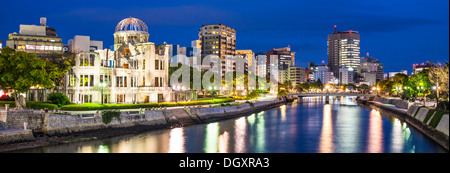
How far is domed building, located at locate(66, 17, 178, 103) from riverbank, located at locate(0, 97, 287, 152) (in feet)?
38.7

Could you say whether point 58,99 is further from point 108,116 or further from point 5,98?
point 108,116

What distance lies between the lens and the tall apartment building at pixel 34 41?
114 meters

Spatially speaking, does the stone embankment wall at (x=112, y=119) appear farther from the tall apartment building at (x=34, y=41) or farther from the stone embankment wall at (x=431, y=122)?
the tall apartment building at (x=34, y=41)

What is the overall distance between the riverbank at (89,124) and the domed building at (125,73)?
38.7 ft

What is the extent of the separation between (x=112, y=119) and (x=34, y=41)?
8596 centimetres

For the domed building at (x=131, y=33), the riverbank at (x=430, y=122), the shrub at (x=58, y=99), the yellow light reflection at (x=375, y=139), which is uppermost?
the domed building at (x=131, y=33)

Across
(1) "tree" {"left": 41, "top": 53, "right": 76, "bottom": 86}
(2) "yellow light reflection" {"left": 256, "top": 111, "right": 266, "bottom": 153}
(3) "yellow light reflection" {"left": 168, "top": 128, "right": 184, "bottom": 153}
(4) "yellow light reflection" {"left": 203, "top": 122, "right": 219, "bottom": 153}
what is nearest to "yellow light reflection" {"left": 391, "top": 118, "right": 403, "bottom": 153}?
(2) "yellow light reflection" {"left": 256, "top": 111, "right": 266, "bottom": 153}

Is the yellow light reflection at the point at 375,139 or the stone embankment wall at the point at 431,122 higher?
the stone embankment wall at the point at 431,122

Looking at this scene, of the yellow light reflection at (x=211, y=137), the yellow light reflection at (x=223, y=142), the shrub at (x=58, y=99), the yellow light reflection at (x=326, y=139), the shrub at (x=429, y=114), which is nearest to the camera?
the yellow light reflection at (x=223, y=142)

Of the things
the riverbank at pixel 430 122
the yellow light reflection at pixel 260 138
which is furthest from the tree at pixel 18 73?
the riverbank at pixel 430 122

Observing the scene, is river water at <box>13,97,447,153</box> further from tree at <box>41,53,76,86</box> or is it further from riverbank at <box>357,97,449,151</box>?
tree at <box>41,53,76,86</box>

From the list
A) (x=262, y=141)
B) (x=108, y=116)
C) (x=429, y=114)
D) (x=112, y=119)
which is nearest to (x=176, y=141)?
(x=112, y=119)
